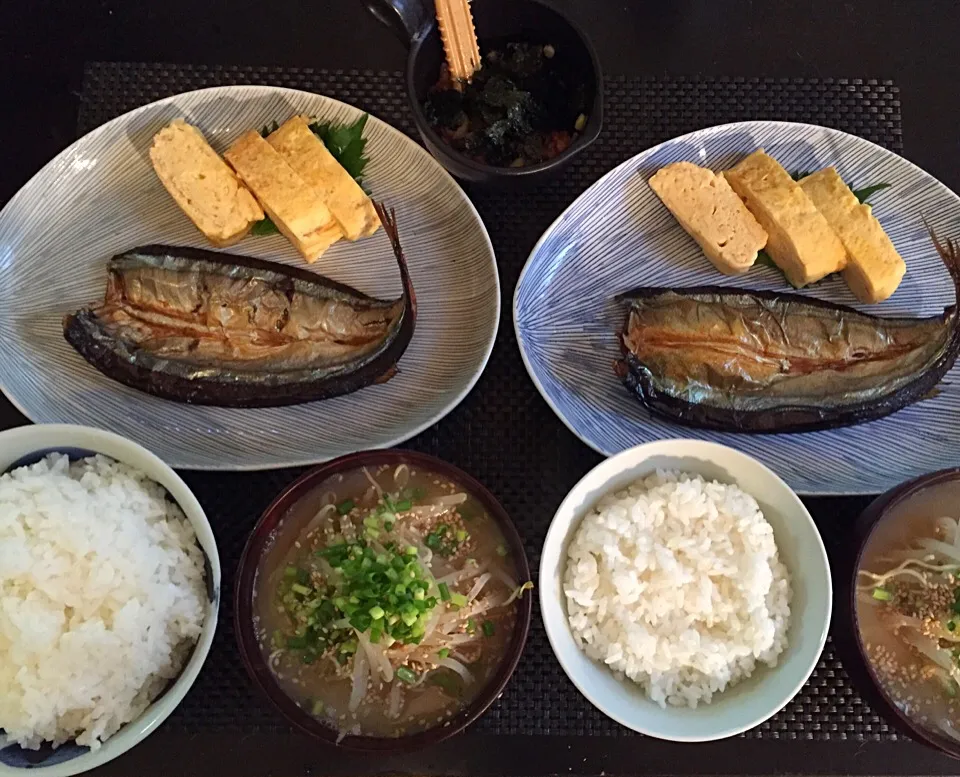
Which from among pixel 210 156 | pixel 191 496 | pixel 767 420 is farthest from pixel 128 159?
pixel 767 420

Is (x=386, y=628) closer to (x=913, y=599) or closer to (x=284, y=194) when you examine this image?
(x=284, y=194)

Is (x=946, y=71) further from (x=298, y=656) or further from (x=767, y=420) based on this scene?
(x=298, y=656)

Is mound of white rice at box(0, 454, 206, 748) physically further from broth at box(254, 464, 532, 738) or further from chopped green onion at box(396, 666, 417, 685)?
chopped green onion at box(396, 666, 417, 685)

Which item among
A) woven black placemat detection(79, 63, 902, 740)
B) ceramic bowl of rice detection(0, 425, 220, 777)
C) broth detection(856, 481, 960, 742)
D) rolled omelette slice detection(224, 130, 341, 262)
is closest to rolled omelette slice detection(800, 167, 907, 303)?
woven black placemat detection(79, 63, 902, 740)

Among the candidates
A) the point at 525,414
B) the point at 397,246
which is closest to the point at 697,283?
the point at 525,414

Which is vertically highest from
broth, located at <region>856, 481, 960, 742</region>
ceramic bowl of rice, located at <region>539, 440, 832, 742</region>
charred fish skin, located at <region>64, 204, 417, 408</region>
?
charred fish skin, located at <region>64, 204, 417, 408</region>

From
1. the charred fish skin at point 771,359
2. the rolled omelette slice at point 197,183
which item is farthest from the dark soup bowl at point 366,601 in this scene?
the rolled omelette slice at point 197,183

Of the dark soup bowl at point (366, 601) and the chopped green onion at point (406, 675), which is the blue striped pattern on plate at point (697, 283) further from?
the chopped green onion at point (406, 675)
